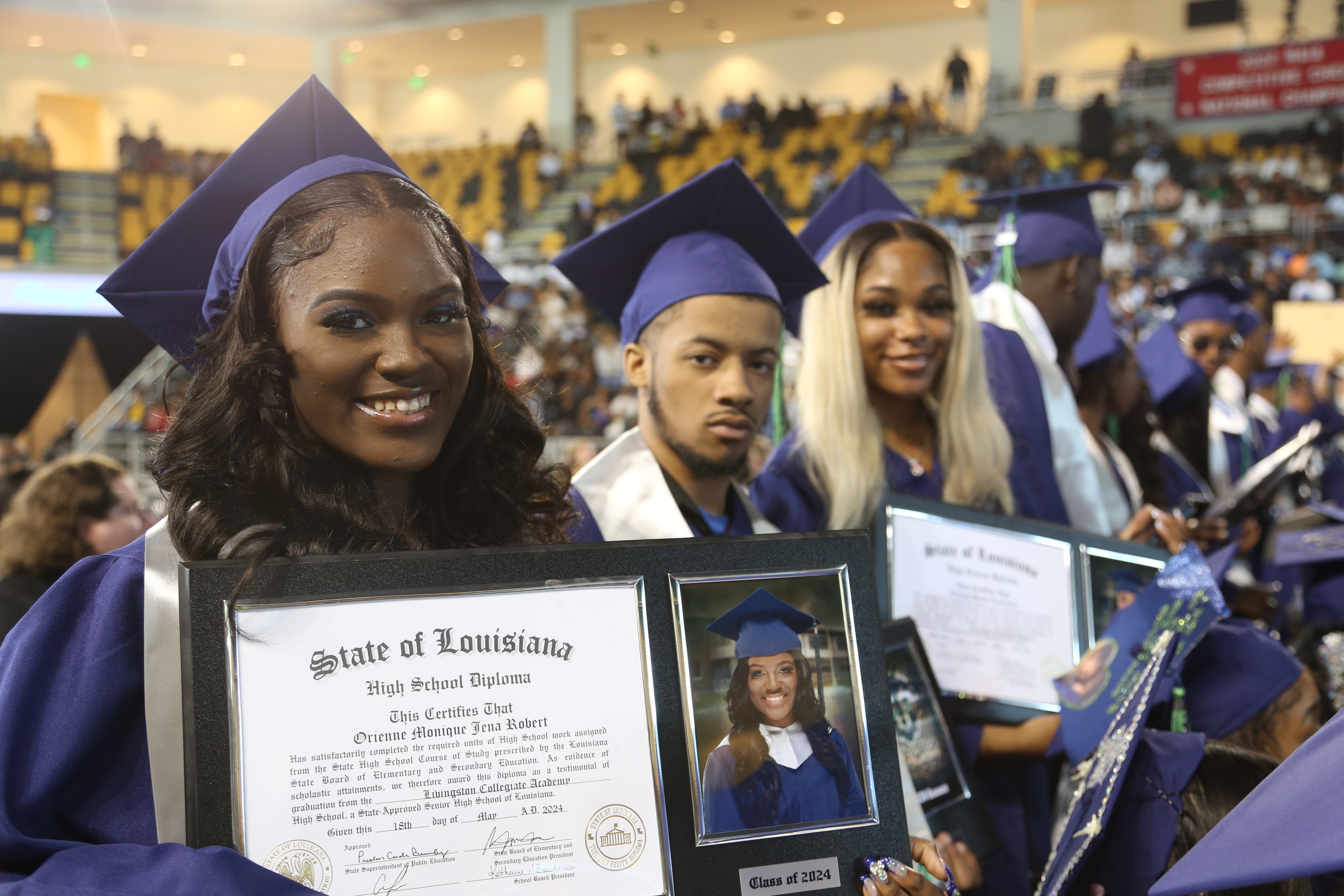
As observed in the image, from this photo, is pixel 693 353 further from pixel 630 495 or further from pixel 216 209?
pixel 216 209

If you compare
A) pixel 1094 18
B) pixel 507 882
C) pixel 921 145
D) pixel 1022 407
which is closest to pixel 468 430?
pixel 507 882

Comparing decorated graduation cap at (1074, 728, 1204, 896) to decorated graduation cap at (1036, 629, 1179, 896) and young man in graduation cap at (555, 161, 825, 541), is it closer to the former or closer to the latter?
decorated graduation cap at (1036, 629, 1179, 896)

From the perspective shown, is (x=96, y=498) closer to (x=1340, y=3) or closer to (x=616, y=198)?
(x=616, y=198)

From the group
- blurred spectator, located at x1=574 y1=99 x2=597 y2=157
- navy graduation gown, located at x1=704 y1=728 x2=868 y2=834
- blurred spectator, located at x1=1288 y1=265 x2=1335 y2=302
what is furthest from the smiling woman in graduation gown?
blurred spectator, located at x1=574 y1=99 x2=597 y2=157

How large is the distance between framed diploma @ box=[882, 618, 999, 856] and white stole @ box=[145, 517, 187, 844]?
39.6 inches

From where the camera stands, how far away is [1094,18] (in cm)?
1930

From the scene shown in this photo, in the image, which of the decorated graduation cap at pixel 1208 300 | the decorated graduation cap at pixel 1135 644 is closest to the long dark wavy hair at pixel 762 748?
the decorated graduation cap at pixel 1135 644

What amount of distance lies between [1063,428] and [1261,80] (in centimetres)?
1565

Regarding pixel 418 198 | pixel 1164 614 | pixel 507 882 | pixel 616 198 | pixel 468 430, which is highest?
pixel 616 198

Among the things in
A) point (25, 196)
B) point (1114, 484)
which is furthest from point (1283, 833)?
point (25, 196)

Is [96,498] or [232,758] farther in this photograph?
[96,498]

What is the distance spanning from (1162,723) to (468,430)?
142 centimetres
